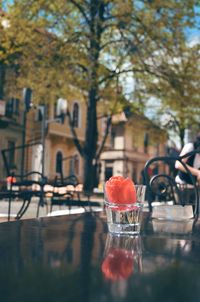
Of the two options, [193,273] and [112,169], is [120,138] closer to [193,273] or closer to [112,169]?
[112,169]

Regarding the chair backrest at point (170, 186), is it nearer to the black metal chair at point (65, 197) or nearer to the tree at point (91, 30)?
the black metal chair at point (65, 197)

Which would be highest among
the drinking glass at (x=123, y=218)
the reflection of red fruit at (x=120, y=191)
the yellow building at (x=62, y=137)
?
the yellow building at (x=62, y=137)

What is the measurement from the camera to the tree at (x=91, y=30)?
503 inches

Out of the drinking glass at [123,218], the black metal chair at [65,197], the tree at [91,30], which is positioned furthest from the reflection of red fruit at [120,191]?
the tree at [91,30]

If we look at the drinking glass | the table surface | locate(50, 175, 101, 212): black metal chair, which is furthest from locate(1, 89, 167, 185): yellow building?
the table surface

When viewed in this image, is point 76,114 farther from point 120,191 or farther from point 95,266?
point 95,266

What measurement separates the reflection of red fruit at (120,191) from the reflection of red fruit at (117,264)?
44cm

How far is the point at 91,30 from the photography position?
44.4 ft

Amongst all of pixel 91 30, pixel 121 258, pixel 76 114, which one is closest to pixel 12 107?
pixel 76 114

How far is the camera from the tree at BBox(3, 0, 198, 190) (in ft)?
41.9

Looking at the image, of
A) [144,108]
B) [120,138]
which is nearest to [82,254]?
[144,108]

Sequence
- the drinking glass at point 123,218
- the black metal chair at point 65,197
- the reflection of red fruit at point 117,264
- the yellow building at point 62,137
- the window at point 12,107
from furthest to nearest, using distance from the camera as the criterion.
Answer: the window at point 12,107 < the yellow building at point 62,137 < the black metal chair at point 65,197 < the drinking glass at point 123,218 < the reflection of red fruit at point 117,264

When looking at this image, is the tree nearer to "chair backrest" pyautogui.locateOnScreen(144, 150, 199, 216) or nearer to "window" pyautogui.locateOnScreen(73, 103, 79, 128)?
"chair backrest" pyautogui.locateOnScreen(144, 150, 199, 216)

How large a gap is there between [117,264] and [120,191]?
0.65 m
